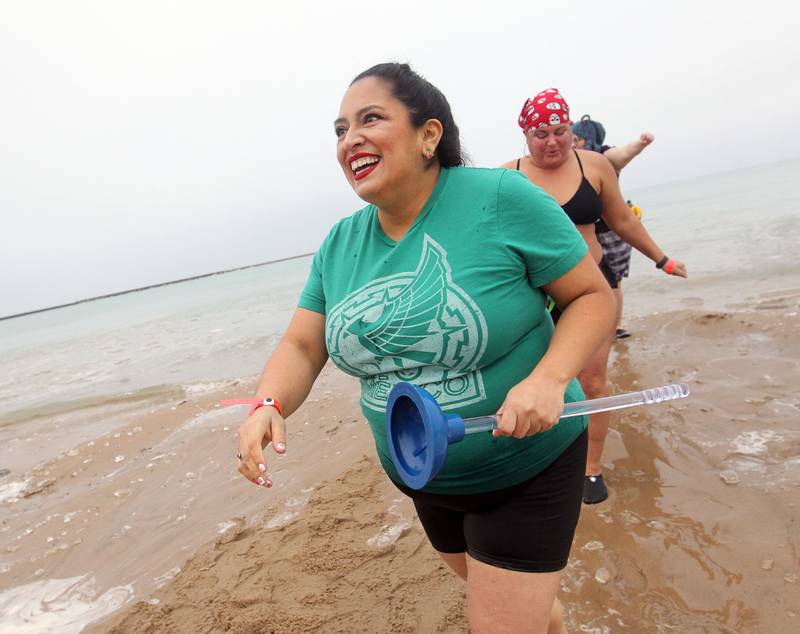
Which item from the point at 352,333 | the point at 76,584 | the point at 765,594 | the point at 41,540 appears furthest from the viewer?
the point at 41,540

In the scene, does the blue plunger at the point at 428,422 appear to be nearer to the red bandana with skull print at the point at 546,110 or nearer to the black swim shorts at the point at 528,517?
the black swim shorts at the point at 528,517

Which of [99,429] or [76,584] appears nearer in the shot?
[76,584]

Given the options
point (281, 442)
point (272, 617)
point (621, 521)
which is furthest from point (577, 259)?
point (272, 617)

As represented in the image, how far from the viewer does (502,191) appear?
4.78ft

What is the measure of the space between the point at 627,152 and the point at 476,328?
251 cm

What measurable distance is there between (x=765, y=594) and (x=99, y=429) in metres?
7.36

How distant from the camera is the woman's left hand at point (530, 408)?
1.27 m

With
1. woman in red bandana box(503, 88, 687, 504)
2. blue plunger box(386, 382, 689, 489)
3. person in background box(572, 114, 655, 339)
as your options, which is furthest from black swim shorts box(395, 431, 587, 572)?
person in background box(572, 114, 655, 339)

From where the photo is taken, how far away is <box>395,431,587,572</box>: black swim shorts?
1.47 meters

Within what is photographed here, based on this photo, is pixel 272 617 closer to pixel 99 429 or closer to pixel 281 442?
pixel 281 442

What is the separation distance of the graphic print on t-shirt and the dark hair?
0.40 m

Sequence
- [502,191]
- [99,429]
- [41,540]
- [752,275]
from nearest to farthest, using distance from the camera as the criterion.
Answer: [502,191] → [41,540] → [99,429] → [752,275]

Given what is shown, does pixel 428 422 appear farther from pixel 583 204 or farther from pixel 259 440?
pixel 583 204

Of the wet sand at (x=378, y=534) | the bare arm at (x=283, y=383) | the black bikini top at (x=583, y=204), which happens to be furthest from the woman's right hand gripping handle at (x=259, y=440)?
the black bikini top at (x=583, y=204)
